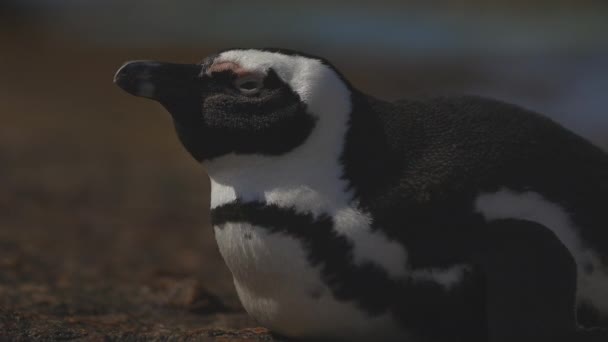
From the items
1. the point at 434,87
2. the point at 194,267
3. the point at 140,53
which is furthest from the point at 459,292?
the point at 140,53

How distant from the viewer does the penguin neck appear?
7.70 ft

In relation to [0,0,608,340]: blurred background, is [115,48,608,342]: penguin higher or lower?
lower

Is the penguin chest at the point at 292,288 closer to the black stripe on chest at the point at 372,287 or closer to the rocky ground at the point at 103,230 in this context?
the black stripe on chest at the point at 372,287

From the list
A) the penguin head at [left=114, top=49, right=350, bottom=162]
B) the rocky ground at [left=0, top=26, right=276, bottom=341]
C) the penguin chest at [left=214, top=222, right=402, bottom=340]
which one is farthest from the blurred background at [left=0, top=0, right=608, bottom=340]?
the penguin head at [left=114, top=49, right=350, bottom=162]

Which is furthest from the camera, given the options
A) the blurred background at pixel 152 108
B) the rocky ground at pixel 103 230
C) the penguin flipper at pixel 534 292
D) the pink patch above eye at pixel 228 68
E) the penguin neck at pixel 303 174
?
the blurred background at pixel 152 108

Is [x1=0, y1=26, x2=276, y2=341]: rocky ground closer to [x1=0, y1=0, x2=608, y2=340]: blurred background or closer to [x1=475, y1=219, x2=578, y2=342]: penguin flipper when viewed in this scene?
[x1=0, y1=0, x2=608, y2=340]: blurred background

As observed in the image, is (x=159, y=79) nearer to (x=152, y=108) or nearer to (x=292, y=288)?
(x=292, y=288)

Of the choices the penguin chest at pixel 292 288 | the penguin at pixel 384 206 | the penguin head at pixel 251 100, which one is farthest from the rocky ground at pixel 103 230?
the penguin head at pixel 251 100

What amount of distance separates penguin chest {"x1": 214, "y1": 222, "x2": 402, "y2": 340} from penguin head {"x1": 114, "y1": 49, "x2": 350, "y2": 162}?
0.22 meters

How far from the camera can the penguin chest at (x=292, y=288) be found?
2.31m

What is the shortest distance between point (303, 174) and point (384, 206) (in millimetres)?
211

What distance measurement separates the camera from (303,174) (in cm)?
238

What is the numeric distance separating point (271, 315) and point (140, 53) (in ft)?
49.9

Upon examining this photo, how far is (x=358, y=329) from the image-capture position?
92.0 inches
